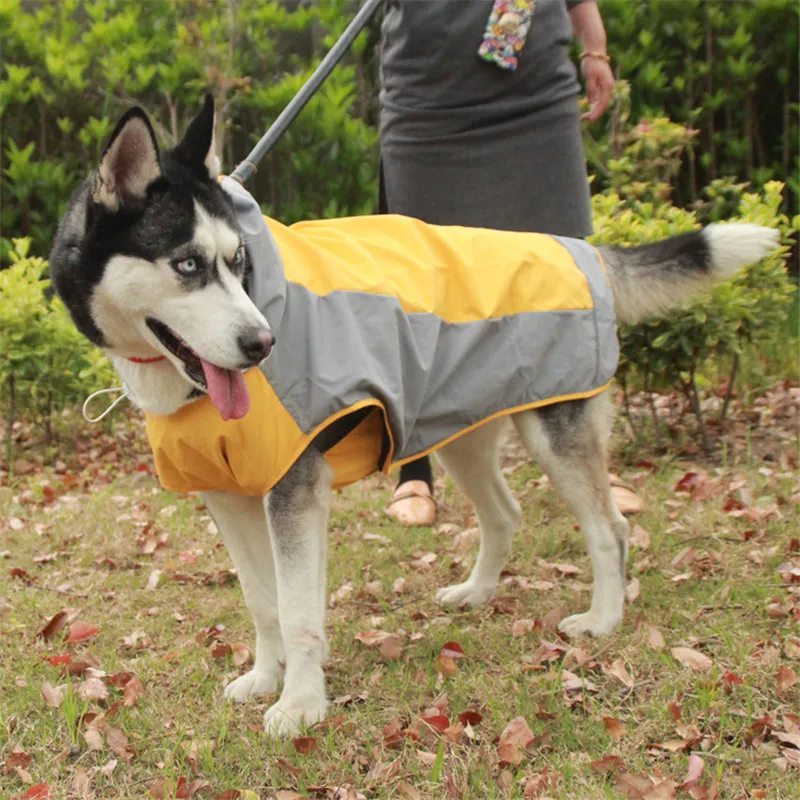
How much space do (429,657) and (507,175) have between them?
186cm

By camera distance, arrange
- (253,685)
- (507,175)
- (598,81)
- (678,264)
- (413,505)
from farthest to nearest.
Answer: (413,505)
(598,81)
(507,175)
(678,264)
(253,685)

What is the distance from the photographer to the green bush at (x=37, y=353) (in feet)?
18.1

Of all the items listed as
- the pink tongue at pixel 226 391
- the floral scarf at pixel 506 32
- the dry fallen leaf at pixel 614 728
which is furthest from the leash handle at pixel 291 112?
the dry fallen leaf at pixel 614 728

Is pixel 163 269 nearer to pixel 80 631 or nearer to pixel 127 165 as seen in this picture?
pixel 127 165

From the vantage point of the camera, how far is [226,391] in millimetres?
2496

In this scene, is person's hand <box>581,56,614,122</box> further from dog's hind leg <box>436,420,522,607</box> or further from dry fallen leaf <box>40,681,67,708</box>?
dry fallen leaf <box>40,681,67,708</box>

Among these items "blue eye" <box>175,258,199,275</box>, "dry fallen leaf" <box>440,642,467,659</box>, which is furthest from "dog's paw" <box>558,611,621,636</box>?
"blue eye" <box>175,258,199,275</box>

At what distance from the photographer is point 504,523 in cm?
364

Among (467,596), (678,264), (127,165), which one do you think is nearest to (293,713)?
(467,596)

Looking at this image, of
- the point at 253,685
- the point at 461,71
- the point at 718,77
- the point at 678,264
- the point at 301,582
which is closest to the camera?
the point at 301,582

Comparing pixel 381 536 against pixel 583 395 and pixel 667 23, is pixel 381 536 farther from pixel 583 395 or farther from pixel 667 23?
pixel 667 23

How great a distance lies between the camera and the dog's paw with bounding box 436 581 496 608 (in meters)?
3.63

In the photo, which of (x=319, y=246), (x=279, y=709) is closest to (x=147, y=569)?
(x=279, y=709)

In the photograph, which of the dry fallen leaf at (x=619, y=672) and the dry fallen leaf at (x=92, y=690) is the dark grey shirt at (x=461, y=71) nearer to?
the dry fallen leaf at (x=619, y=672)
